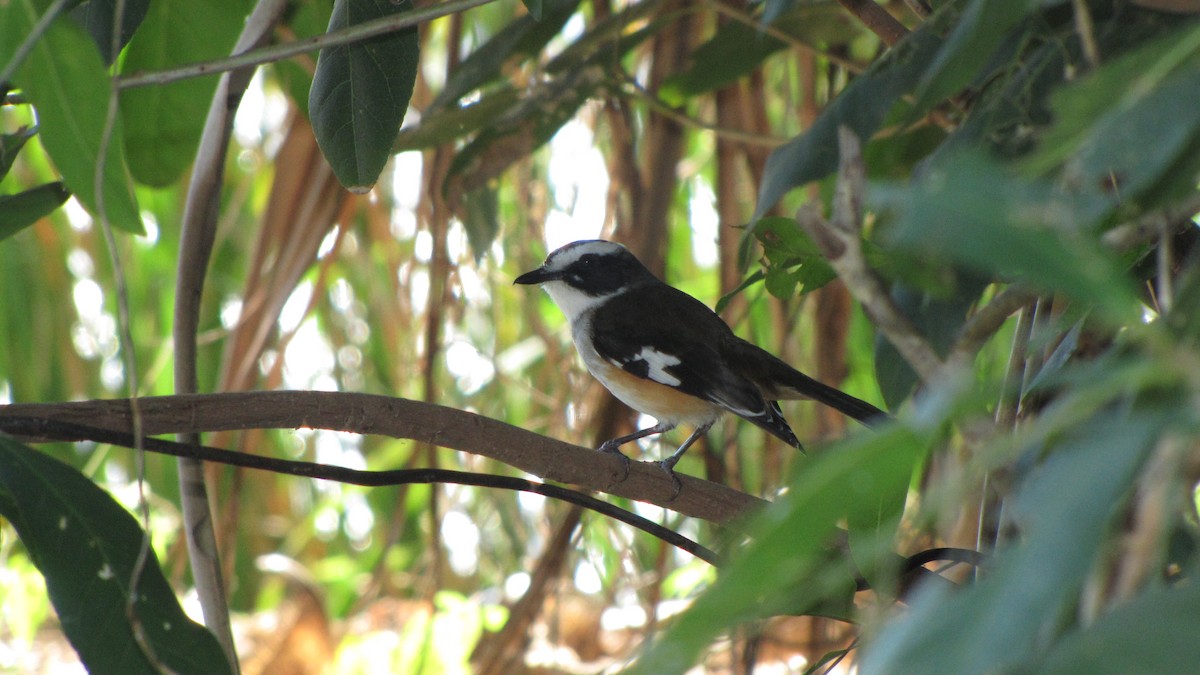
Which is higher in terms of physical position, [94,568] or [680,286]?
[680,286]

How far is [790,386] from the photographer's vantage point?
2656 mm

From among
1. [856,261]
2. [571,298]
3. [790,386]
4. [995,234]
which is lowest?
[995,234]

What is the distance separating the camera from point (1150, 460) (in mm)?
653

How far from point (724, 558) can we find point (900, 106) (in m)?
1.03

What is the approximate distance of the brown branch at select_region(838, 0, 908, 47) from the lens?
5.36 feet

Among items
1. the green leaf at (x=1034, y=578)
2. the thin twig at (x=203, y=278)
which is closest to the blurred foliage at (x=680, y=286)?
the green leaf at (x=1034, y=578)

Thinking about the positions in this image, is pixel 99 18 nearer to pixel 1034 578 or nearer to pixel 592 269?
pixel 1034 578

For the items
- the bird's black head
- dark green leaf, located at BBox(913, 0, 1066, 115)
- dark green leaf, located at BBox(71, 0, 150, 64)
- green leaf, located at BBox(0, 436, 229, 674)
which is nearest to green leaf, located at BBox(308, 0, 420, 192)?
dark green leaf, located at BBox(71, 0, 150, 64)

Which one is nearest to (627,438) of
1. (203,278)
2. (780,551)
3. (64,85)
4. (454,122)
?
(454,122)

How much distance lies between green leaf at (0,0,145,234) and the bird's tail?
1.60 meters

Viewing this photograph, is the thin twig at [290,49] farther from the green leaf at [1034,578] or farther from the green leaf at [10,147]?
the green leaf at [1034,578]

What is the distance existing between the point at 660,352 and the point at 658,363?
0.13ft

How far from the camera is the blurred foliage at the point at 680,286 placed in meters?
0.59

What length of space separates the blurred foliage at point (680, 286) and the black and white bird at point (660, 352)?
0.11 meters
